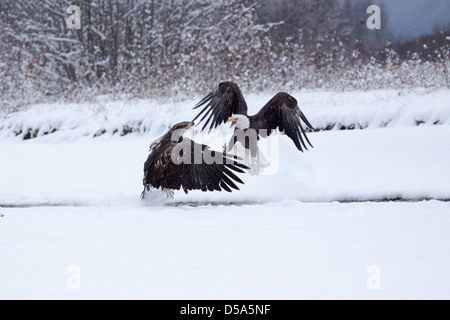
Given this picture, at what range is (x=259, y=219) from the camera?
12.7 feet

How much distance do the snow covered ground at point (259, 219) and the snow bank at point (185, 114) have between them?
0.10 feet

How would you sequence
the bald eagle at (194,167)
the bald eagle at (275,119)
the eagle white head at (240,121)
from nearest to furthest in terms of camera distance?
the bald eagle at (194,167)
the eagle white head at (240,121)
the bald eagle at (275,119)

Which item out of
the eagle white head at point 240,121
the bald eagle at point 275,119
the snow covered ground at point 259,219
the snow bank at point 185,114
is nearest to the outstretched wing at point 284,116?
the bald eagle at point 275,119

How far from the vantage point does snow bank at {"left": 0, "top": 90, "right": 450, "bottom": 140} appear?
23.5 feet

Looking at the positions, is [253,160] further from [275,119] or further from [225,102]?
[225,102]

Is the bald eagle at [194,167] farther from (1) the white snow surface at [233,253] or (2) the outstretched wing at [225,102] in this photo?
(2) the outstretched wing at [225,102]

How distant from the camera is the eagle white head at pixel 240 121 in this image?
4957 mm

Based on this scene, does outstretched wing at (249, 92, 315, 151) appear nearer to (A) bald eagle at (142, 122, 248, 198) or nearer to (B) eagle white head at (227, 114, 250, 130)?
(B) eagle white head at (227, 114, 250, 130)

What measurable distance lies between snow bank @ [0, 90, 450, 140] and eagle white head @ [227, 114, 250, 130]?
2762 mm

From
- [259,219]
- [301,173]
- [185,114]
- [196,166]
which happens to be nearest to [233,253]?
[259,219]

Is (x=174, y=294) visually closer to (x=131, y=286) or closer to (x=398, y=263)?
(x=131, y=286)

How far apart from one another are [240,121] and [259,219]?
138 cm

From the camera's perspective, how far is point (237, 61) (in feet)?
34.3

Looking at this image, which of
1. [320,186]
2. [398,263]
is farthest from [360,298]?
[320,186]
